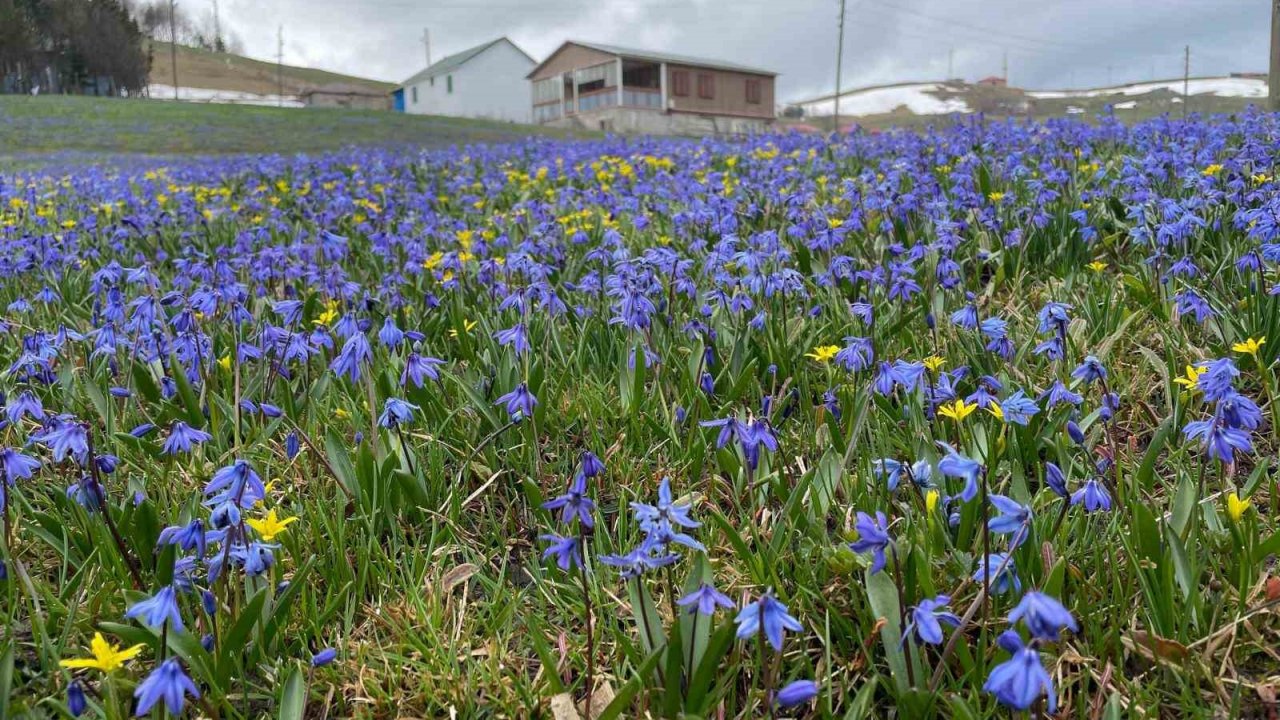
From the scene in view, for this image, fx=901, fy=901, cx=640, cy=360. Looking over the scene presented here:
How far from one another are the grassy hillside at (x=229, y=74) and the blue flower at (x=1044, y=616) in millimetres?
115100

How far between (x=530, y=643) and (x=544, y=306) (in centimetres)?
169

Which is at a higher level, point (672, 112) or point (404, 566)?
point (672, 112)

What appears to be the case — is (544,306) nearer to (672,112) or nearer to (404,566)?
Answer: (404,566)

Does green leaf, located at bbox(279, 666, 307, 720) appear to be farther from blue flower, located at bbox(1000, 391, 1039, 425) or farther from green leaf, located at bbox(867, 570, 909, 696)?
blue flower, located at bbox(1000, 391, 1039, 425)

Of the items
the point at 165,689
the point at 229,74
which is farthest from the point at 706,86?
the point at 229,74

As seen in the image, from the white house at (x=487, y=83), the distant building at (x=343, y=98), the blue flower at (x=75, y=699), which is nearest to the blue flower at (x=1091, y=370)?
the blue flower at (x=75, y=699)

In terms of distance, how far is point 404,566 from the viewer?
2.39 m

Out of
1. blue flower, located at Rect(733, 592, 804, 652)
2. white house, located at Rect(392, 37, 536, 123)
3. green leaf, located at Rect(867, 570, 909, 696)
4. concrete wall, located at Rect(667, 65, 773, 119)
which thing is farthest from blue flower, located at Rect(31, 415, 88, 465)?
white house, located at Rect(392, 37, 536, 123)

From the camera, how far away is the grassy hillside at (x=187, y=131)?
2047 centimetres

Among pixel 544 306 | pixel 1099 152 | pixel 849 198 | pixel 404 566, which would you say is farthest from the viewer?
pixel 1099 152

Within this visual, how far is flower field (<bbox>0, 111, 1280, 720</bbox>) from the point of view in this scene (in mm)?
1854

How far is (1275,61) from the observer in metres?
9.56

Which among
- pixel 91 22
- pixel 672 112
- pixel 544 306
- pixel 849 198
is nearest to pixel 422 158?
pixel 849 198

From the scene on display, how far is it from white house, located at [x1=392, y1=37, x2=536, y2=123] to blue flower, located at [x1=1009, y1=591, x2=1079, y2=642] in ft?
217
